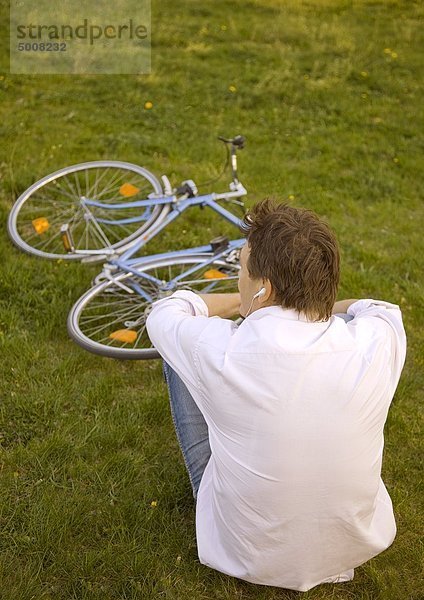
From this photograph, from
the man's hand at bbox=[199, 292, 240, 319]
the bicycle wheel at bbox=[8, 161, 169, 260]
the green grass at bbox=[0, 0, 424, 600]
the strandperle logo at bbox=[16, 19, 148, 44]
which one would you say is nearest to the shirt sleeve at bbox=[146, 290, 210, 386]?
the man's hand at bbox=[199, 292, 240, 319]

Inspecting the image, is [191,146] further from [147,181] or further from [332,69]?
[332,69]

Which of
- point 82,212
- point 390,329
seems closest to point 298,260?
point 390,329

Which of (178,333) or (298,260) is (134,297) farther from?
(298,260)

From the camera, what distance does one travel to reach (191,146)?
674 centimetres

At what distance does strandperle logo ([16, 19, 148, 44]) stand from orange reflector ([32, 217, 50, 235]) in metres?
4.27

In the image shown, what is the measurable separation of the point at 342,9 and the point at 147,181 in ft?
20.9

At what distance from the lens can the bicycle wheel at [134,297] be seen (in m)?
4.19

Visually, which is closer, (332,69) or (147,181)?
(147,181)

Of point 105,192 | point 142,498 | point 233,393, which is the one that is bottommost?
point 142,498

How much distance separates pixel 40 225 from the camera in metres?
5.10

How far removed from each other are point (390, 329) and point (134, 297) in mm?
2319

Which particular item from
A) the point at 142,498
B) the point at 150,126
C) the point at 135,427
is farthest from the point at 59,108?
the point at 142,498

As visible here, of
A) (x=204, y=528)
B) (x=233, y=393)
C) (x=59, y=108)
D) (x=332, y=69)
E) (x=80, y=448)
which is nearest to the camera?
(x=233, y=393)

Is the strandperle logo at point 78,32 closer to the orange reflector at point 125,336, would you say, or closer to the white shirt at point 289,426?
the orange reflector at point 125,336
